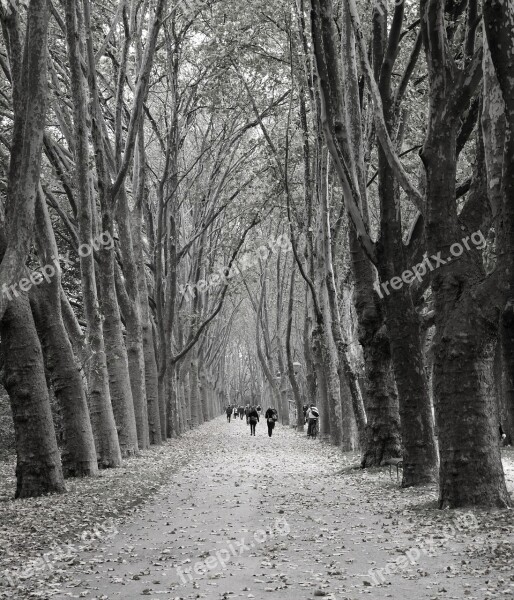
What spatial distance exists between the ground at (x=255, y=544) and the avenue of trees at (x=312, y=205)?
3.54 ft

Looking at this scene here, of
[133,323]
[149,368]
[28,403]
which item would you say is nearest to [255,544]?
[28,403]

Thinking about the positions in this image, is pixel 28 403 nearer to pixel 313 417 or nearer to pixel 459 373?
pixel 459 373

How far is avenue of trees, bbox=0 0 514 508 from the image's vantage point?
9289mm

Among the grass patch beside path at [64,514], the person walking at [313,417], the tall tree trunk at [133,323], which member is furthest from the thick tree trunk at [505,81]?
the person walking at [313,417]

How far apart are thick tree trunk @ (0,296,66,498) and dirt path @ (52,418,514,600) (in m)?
1.72

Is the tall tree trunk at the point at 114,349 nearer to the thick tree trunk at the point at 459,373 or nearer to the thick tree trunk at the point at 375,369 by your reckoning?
the thick tree trunk at the point at 375,369

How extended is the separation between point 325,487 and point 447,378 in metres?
5.04

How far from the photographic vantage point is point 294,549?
810 centimetres

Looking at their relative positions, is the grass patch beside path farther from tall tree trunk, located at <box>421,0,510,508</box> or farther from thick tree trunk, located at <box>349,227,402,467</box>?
tall tree trunk, located at <box>421,0,510,508</box>

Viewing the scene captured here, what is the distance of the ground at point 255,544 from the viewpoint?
255 inches

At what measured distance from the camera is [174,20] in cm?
2192

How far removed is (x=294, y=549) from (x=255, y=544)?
0.51 meters

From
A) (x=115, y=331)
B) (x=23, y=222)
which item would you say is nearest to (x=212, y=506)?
(x=23, y=222)

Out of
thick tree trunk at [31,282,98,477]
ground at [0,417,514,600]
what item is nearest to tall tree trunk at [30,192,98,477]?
thick tree trunk at [31,282,98,477]
